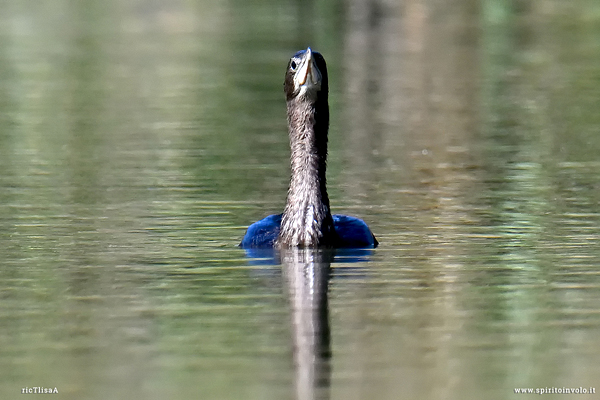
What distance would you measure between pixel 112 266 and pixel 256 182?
5.04 m

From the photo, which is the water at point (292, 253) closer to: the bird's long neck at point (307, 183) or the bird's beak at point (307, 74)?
the bird's long neck at point (307, 183)

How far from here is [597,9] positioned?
48594 millimetres

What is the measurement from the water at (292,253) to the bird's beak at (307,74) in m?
1.59

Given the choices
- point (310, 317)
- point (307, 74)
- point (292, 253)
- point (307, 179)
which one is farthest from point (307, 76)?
point (310, 317)

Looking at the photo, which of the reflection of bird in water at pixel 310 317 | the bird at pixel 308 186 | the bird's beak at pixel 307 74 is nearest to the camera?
the reflection of bird in water at pixel 310 317

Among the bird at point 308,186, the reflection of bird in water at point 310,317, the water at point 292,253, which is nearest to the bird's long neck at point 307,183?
the bird at point 308,186

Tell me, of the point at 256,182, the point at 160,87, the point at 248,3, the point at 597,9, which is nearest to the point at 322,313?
the point at 256,182

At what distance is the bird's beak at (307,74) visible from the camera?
13469mm

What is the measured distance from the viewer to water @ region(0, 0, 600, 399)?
9609mm

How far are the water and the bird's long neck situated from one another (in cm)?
31

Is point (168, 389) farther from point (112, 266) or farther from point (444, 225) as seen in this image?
point (444, 225)

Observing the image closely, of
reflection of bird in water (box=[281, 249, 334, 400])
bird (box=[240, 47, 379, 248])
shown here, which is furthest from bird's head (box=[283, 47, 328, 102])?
reflection of bird in water (box=[281, 249, 334, 400])

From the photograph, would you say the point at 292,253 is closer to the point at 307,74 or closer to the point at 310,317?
the point at 307,74

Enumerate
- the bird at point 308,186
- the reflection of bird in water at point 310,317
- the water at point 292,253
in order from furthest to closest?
the bird at point 308,186 < the water at point 292,253 < the reflection of bird in water at point 310,317
